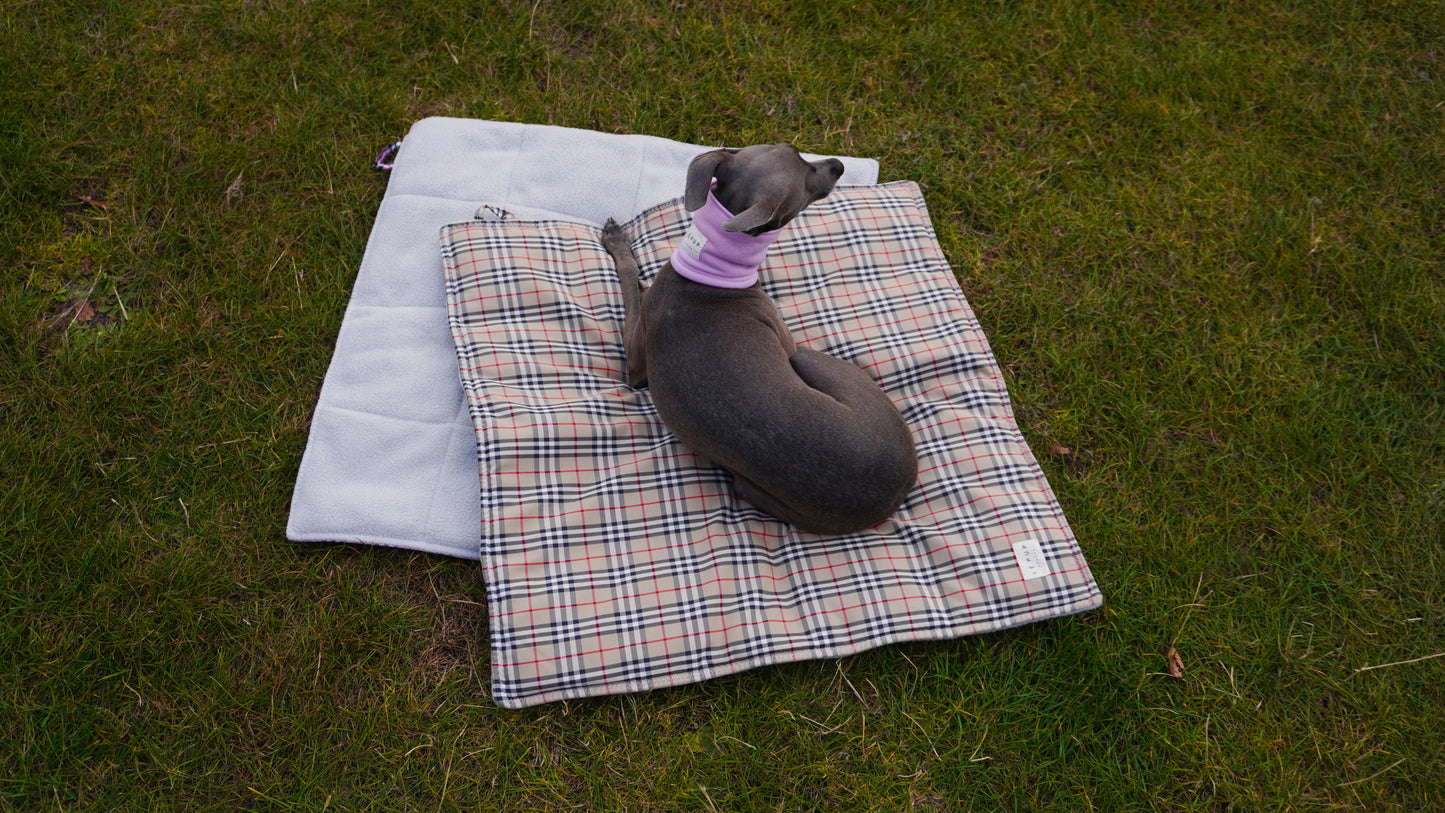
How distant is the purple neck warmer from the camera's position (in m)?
2.78

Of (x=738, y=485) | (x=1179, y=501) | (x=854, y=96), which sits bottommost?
(x=1179, y=501)

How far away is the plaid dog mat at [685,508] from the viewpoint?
304cm

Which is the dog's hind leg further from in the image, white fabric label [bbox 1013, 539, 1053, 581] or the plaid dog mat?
white fabric label [bbox 1013, 539, 1053, 581]

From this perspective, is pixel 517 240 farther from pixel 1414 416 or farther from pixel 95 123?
pixel 1414 416

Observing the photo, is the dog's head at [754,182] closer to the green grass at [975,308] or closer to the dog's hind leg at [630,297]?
the dog's hind leg at [630,297]

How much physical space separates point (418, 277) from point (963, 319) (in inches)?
97.2

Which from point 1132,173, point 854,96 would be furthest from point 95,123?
point 1132,173

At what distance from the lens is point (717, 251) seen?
112 inches

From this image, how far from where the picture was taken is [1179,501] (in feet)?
12.0

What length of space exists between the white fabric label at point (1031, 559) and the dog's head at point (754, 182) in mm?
1567

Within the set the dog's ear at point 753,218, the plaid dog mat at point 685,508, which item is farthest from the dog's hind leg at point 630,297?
the dog's ear at point 753,218

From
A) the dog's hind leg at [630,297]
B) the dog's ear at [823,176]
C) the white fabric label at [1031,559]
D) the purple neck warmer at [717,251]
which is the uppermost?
the dog's ear at [823,176]

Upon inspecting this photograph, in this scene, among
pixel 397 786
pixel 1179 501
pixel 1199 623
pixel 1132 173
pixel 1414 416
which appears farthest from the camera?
pixel 1132 173

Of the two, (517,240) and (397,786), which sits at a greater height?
(517,240)
